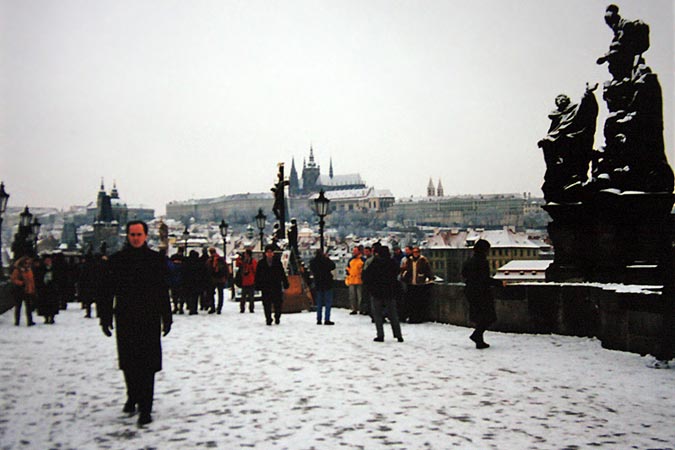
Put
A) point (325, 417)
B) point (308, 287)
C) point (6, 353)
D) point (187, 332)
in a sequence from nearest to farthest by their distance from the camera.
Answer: point (325, 417) → point (6, 353) → point (187, 332) → point (308, 287)

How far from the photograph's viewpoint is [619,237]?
11742 mm

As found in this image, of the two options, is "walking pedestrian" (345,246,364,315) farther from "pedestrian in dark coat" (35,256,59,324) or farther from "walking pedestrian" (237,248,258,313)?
"pedestrian in dark coat" (35,256,59,324)

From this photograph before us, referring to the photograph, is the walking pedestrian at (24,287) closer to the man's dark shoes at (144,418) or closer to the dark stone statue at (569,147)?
the dark stone statue at (569,147)

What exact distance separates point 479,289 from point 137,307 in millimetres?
6002

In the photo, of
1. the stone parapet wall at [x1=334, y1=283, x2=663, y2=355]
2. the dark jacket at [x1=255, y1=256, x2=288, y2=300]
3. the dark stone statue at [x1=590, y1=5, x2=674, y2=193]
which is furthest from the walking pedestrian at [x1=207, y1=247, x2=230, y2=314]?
the dark stone statue at [x1=590, y1=5, x2=674, y2=193]

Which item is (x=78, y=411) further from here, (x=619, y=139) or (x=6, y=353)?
(x=619, y=139)

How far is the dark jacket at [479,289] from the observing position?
11.1 m

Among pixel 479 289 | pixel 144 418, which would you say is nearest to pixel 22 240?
pixel 479 289

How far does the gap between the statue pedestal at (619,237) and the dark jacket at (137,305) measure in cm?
749

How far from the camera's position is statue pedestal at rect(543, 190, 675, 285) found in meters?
11.5

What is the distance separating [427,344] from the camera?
11469 millimetres

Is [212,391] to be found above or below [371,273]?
below

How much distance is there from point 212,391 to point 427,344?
4.58 meters

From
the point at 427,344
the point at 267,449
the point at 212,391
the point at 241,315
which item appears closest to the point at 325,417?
the point at 267,449
